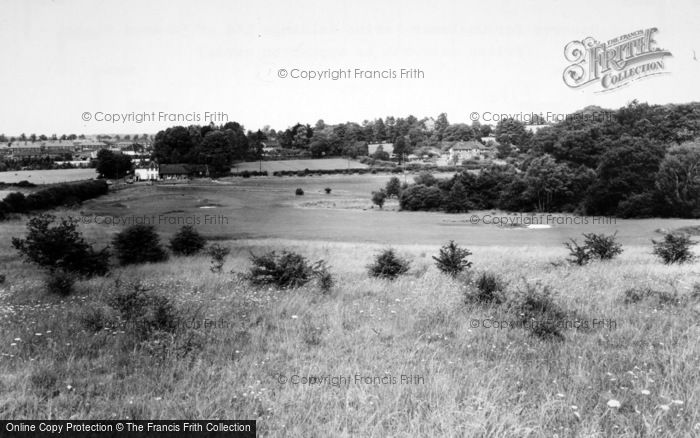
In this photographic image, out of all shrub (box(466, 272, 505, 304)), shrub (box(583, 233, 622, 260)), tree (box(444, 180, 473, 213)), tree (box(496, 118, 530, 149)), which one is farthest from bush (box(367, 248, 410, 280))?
shrub (box(583, 233, 622, 260))

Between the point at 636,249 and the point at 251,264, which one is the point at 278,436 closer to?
the point at 251,264

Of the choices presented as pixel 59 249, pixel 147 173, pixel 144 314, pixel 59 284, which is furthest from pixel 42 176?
pixel 144 314

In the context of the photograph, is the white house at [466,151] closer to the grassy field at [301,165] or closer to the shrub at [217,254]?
the grassy field at [301,165]

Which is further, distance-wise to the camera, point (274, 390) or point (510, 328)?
point (510, 328)

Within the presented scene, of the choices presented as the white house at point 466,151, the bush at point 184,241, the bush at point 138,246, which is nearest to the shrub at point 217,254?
the bush at point 184,241

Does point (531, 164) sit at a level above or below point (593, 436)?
above

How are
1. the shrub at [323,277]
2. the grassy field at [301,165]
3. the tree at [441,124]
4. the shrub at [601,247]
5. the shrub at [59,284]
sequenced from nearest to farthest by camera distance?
the shrub at [59,284] → the shrub at [323,277] → the shrub at [601,247] → the grassy field at [301,165] → the tree at [441,124]

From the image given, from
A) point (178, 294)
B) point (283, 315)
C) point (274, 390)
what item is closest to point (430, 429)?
point (274, 390)
